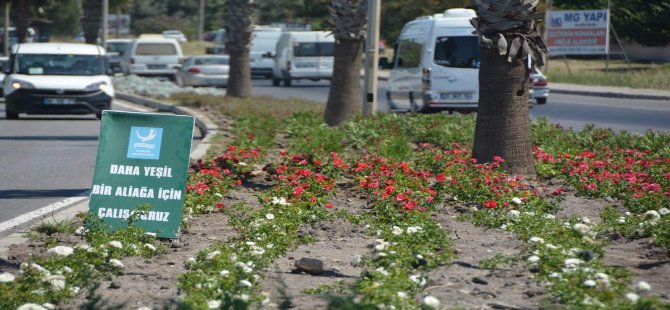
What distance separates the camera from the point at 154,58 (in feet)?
151

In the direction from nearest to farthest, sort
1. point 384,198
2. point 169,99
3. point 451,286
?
point 451,286, point 384,198, point 169,99

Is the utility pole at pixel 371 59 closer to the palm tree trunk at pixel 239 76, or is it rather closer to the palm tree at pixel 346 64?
the palm tree at pixel 346 64

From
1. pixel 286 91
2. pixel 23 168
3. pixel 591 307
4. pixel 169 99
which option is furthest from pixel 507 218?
pixel 286 91

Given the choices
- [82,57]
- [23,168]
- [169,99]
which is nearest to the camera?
[23,168]

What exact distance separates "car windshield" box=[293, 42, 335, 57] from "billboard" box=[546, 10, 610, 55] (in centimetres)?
996

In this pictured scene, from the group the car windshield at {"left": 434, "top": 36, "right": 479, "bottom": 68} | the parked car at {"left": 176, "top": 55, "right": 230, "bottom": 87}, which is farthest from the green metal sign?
the parked car at {"left": 176, "top": 55, "right": 230, "bottom": 87}

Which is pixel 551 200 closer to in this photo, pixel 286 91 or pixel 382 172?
pixel 382 172

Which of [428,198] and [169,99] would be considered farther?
[169,99]

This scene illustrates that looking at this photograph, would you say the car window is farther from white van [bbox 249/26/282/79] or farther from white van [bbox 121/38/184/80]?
white van [bbox 249/26/282/79]

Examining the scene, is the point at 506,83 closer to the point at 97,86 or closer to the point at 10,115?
the point at 97,86

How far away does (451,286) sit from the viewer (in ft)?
21.5

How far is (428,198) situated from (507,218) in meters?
0.84

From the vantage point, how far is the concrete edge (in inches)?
337

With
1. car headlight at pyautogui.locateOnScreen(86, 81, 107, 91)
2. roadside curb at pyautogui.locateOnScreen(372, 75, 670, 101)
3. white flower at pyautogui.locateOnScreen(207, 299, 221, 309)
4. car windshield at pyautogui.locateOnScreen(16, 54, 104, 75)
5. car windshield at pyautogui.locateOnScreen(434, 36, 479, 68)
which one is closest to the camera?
white flower at pyautogui.locateOnScreen(207, 299, 221, 309)
